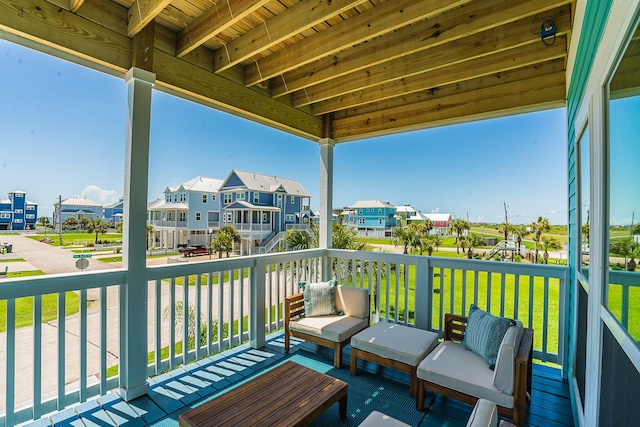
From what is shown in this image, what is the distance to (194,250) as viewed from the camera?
319 centimetres

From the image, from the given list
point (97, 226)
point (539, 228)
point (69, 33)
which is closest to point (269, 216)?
point (97, 226)

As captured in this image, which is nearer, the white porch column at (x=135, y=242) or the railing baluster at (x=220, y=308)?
the white porch column at (x=135, y=242)

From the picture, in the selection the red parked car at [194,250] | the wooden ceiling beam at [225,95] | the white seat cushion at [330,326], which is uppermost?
the wooden ceiling beam at [225,95]

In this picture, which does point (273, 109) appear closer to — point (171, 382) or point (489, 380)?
point (171, 382)

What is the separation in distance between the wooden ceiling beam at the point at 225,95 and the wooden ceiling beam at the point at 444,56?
505 mm

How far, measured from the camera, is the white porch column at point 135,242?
2.60m

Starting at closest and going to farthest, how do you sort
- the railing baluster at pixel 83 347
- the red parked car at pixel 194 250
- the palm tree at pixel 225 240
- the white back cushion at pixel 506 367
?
the white back cushion at pixel 506 367
the railing baluster at pixel 83 347
the red parked car at pixel 194 250
the palm tree at pixel 225 240

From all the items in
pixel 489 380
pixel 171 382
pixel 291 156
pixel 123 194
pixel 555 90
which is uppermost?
pixel 555 90

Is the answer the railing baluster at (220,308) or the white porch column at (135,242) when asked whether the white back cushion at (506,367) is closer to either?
the railing baluster at (220,308)

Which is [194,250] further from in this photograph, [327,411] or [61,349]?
[327,411]

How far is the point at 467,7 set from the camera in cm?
255

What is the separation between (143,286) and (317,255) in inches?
94.7

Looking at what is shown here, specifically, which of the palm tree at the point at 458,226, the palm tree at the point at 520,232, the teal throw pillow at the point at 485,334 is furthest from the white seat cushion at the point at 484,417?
the palm tree at the point at 458,226

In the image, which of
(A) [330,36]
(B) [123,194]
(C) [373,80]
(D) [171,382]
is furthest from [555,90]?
(D) [171,382]
